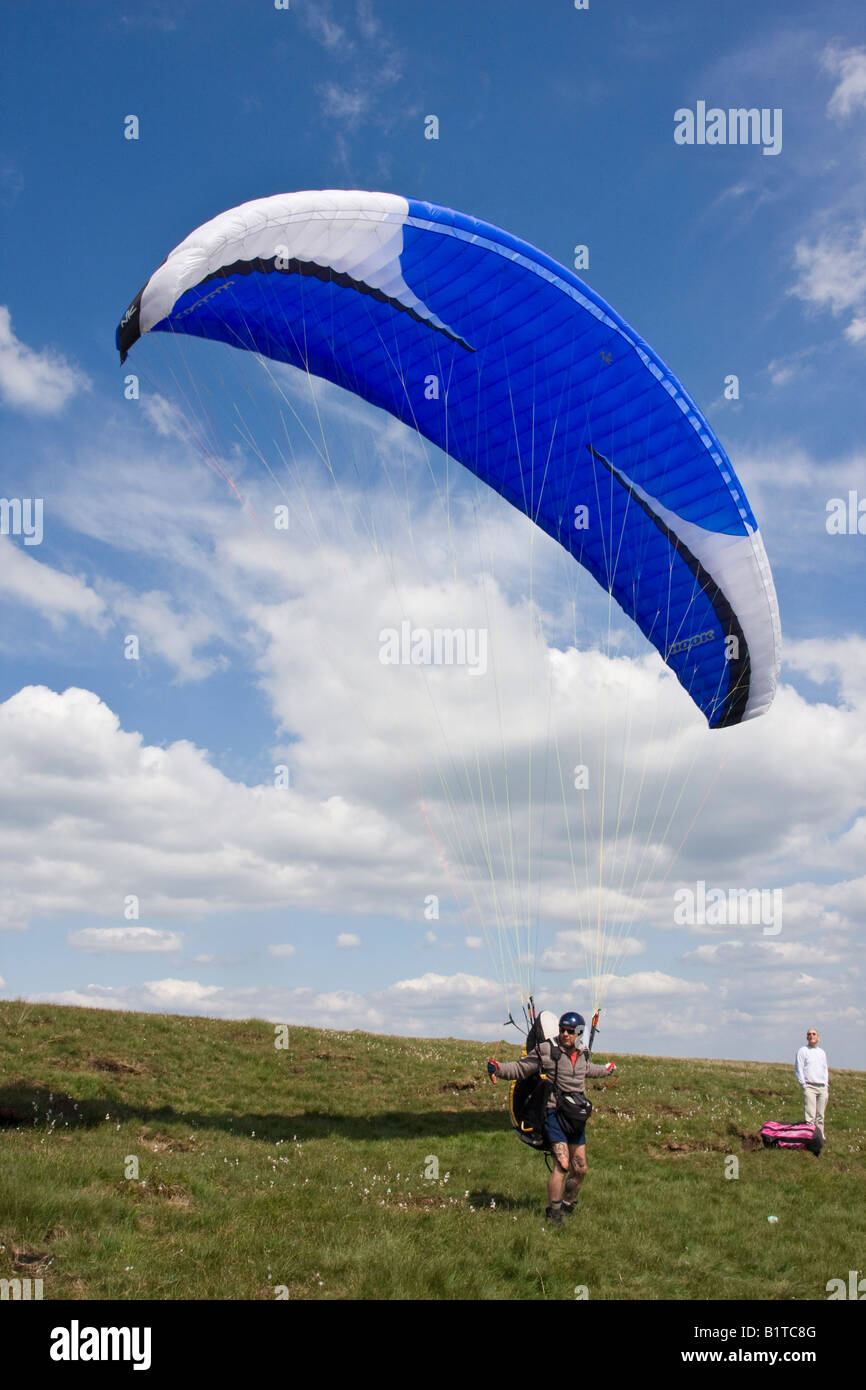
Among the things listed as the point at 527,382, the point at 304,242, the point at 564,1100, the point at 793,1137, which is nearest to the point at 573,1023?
the point at 564,1100

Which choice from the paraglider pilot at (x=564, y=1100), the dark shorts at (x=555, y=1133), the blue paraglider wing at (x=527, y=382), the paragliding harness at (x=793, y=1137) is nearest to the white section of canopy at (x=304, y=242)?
the blue paraglider wing at (x=527, y=382)

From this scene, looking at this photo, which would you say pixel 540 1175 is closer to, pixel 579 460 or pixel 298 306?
pixel 579 460

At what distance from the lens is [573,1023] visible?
32.1 feet

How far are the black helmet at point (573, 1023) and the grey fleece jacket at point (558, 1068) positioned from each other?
19 centimetres

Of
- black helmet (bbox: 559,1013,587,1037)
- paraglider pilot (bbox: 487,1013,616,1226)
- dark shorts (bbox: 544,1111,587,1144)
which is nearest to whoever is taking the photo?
paraglider pilot (bbox: 487,1013,616,1226)

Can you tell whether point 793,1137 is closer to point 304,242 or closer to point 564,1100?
point 564,1100

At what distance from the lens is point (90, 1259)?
22.4 feet

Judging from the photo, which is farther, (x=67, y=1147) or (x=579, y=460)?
(x=579, y=460)

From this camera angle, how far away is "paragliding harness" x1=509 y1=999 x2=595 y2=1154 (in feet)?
30.2

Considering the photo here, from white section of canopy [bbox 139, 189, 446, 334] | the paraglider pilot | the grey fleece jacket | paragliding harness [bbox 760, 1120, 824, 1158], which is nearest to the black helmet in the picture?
the paraglider pilot

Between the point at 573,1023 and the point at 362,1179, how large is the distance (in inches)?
114

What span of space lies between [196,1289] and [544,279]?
11.2m

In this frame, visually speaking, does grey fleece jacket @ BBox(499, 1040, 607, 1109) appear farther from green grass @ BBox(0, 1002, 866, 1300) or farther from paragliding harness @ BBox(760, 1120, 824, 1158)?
paragliding harness @ BBox(760, 1120, 824, 1158)
